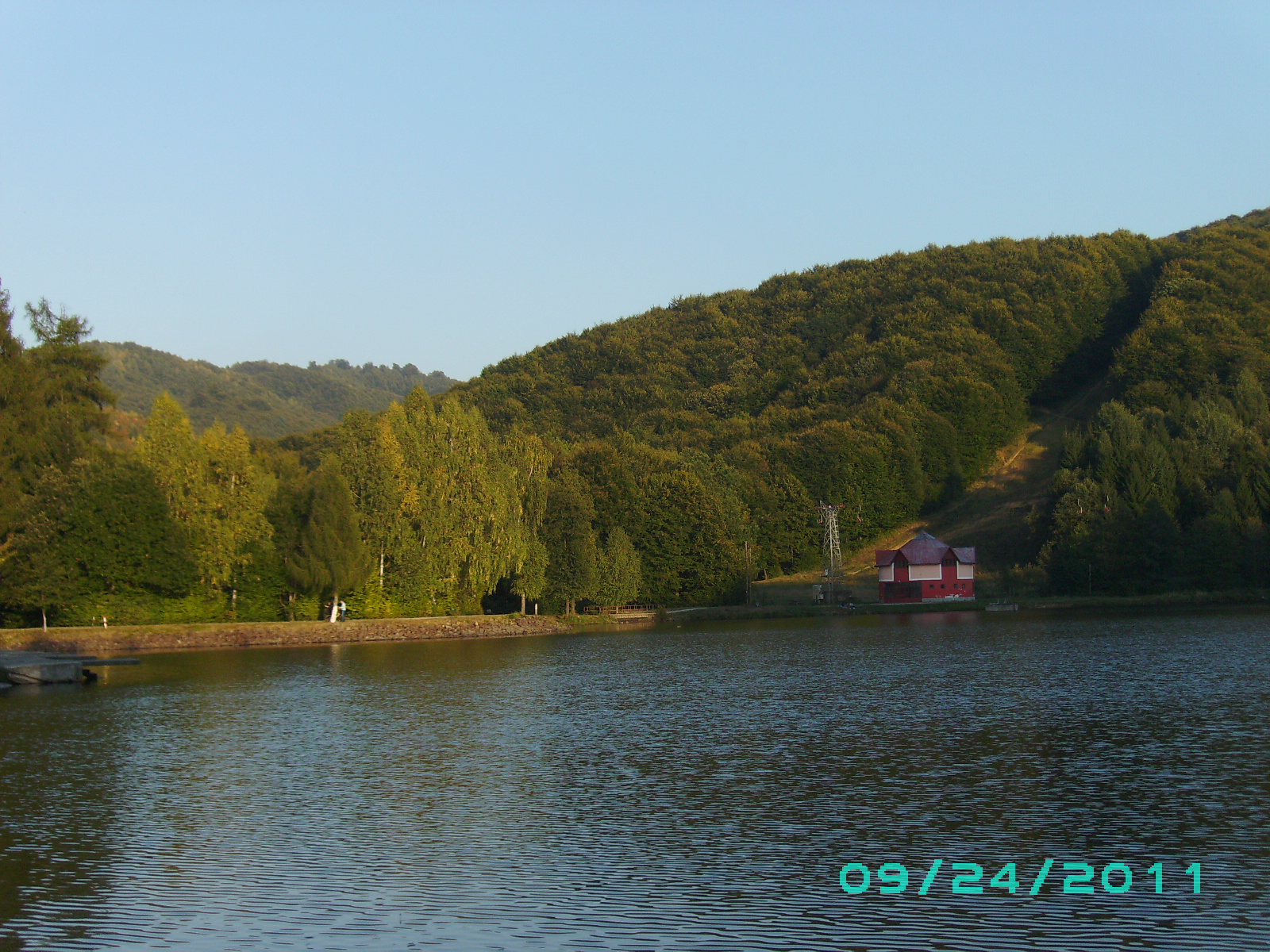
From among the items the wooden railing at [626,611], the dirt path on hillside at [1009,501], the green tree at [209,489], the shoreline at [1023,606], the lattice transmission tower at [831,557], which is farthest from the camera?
the dirt path on hillside at [1009,501]

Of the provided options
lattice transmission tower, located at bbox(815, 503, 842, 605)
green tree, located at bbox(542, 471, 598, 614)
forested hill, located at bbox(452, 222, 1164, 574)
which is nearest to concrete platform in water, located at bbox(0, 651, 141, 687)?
green tree, located at bbox(542, 471, 598, 614)

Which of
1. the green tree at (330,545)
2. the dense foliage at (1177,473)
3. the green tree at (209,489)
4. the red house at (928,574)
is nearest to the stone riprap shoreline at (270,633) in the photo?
the green tree at (330,545)

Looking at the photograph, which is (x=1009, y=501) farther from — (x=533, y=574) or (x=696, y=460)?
(x=533, y=574)

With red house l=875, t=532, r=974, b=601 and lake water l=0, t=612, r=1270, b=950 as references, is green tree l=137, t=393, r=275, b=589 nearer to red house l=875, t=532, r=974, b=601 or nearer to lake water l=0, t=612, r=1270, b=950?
lake water l=0, t=612, r=1270, b=950

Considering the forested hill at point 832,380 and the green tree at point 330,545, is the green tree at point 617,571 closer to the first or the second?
the forested hill at point 832,380

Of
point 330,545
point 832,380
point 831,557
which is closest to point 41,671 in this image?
point 330,545

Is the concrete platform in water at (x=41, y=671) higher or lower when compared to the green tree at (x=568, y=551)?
lower

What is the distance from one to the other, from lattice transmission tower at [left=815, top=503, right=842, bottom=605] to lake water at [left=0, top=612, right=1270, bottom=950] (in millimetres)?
53548

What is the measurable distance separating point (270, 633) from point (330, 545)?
603 centimetres

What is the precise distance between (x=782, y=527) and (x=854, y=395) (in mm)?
39199

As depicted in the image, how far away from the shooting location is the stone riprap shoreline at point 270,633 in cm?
5672

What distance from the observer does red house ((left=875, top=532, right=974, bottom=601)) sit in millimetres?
97688

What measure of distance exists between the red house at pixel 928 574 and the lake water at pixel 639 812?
57.5 metres

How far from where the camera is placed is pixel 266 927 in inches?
526
